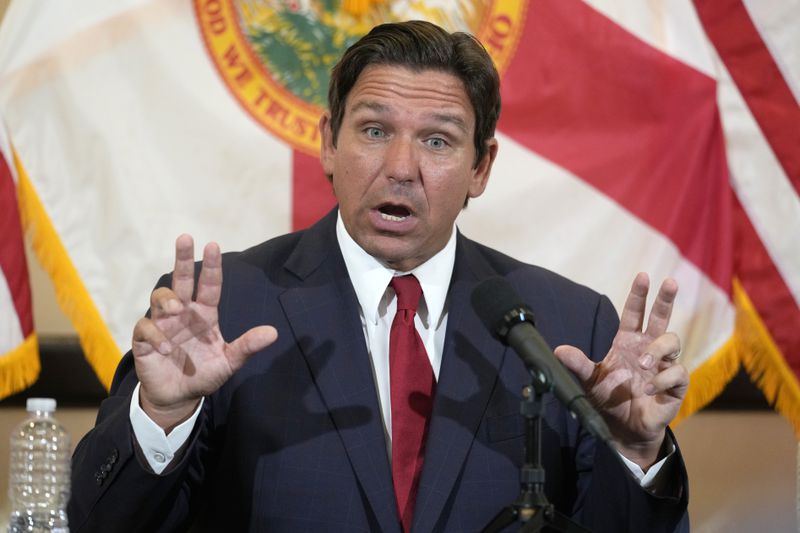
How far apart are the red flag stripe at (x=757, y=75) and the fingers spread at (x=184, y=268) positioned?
210 cm

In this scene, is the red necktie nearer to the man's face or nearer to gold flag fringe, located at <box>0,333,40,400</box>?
the man's face

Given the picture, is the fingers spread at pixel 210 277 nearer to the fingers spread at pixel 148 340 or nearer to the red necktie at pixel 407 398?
the fingers spread at pixel 148 340

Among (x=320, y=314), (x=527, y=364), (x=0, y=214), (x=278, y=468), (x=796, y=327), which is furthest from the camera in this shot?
(x=796, y=327)

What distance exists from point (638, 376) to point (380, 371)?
1.79ft

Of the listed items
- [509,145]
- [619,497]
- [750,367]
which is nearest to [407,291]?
[619,497]

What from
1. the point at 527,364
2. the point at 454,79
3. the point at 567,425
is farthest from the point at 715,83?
the point at 527,364

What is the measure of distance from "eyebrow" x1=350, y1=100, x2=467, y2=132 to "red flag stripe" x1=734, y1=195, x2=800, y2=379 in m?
1.33

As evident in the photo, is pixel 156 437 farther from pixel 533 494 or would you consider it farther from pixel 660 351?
pixel 660 351

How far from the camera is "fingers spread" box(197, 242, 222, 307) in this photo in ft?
6.44

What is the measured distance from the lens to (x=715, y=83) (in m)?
3.39

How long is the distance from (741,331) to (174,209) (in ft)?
5.69

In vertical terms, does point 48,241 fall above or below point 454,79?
below

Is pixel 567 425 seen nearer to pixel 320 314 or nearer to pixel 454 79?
pixel 320 314

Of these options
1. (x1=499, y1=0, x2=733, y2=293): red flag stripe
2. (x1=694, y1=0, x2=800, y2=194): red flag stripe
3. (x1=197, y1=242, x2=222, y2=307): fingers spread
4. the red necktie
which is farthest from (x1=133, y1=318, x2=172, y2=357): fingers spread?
(x1=694, y1=0, x2=800, y2=194): red flag stripe
